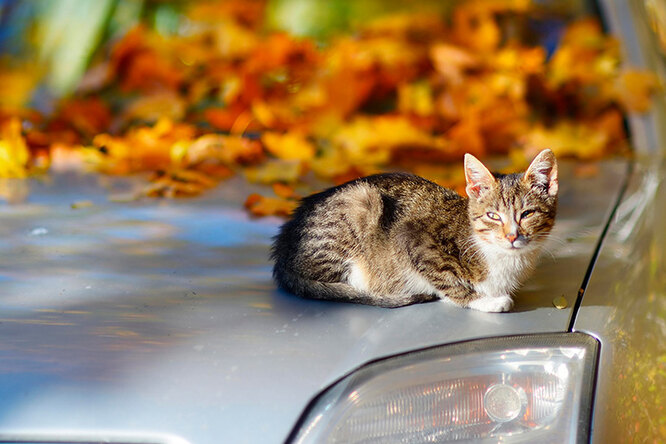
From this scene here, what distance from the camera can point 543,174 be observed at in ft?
4.45

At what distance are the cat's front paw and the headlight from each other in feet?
0.67

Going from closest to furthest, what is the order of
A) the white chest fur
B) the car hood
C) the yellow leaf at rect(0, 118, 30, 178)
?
the car hood
the white chest fur
the yellow leaf at rect(0, 118, 30, 178)

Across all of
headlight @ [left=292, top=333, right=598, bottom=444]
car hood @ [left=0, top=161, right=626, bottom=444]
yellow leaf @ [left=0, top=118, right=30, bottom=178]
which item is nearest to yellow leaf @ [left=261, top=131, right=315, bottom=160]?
car hood @ [left=0, top=161, right=626, bottom=444]

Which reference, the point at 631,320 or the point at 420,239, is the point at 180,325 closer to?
the point at 420,239

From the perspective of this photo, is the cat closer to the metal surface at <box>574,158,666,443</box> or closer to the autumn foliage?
the metal surface at <box>574,158,666,443</box>

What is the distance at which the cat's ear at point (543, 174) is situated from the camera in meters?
1.33

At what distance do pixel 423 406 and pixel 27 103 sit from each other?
1925mm

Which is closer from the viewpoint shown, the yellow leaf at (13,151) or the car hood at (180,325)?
the car hood at (180,325)

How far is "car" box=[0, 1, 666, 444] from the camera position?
95 cm

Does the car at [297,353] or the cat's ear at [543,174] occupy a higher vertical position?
the cat's ear at [543,174]

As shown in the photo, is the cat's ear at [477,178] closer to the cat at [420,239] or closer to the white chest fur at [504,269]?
the cat at [420,239]

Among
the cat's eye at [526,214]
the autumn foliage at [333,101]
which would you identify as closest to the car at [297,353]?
the cat's eye at [526,214]

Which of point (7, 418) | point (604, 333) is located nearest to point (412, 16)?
point (604, 333)

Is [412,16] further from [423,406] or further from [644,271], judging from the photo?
[423,406]
